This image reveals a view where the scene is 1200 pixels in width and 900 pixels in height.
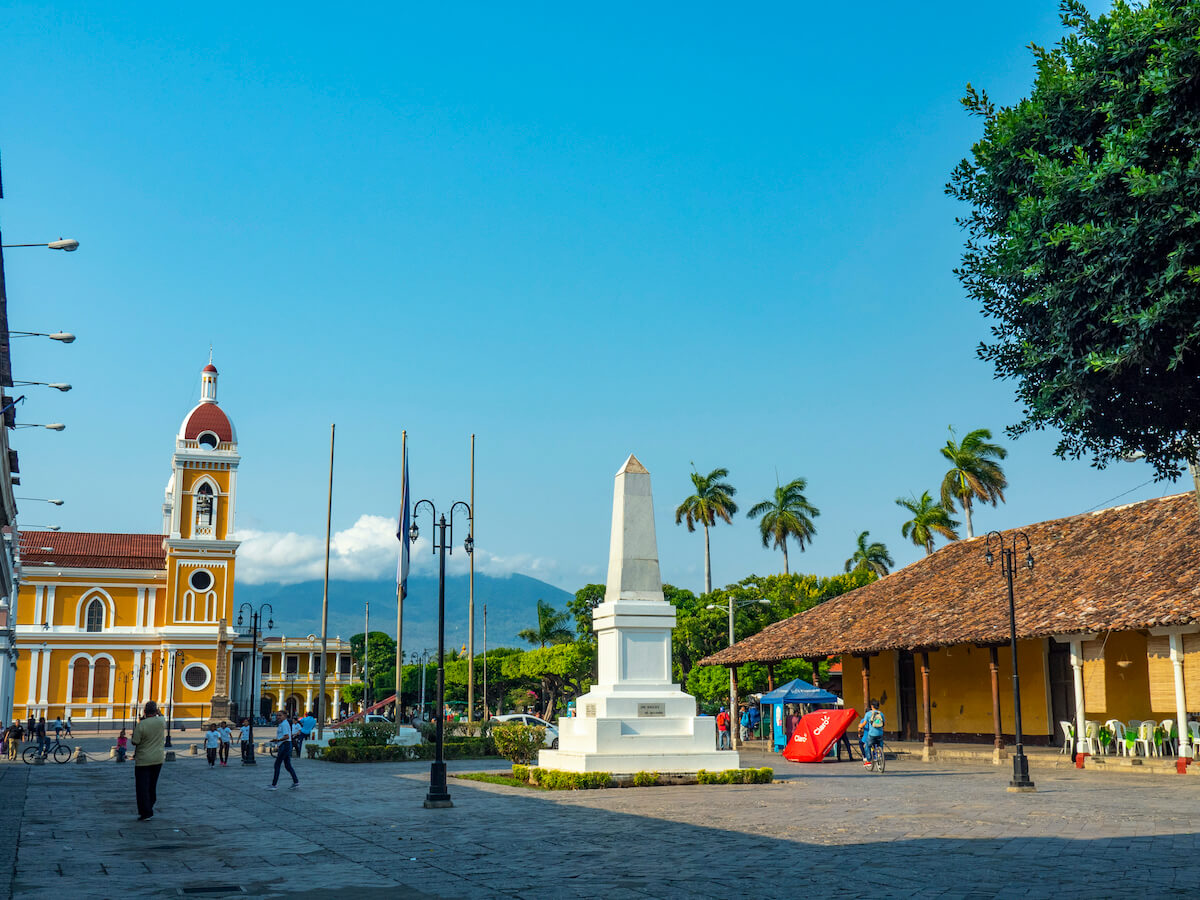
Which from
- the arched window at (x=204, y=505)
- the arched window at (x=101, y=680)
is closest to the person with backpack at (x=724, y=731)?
the arched window at (x=204, y=505)

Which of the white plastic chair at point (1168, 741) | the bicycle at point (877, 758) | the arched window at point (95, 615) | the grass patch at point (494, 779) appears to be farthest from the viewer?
the arched window at point (95, 615)

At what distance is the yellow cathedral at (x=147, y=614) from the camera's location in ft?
249

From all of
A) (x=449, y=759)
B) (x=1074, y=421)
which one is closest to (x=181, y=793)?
(x=449, y=759)

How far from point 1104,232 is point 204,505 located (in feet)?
255

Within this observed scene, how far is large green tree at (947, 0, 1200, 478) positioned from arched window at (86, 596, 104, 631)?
79703mm

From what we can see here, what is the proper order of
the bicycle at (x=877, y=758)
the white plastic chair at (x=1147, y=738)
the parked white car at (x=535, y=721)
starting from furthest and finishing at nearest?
the parked white car at (x=535, y=721) → the white plastic chair at (x=1147, y=738) → the bicycle at (x=877, y=758)

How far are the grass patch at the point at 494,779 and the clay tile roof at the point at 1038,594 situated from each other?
1209 cm

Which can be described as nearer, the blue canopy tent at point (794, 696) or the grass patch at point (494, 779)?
the grass patch at point (494, 779)

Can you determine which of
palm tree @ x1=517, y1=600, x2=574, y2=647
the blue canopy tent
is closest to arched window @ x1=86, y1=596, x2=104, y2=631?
palm tree @ x1=517, y1=600, x2=574, y2=647

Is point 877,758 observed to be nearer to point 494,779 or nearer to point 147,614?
point 494,779

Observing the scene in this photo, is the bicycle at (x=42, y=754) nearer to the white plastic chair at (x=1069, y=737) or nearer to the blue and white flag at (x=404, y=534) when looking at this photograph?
the blue and white flag at (x=404, y=534)

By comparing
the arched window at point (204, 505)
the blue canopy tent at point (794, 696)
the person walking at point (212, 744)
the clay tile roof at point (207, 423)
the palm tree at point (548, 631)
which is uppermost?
the clay tile roof at point (207, 423)

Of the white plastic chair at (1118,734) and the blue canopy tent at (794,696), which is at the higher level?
the blue canopy tent at (794,696)

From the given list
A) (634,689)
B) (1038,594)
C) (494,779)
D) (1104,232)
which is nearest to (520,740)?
(494,779)
